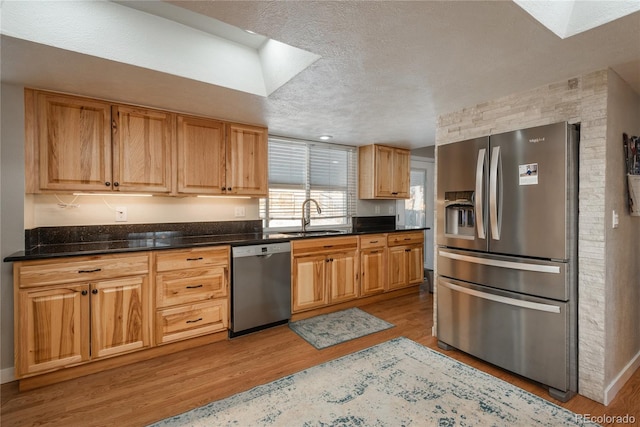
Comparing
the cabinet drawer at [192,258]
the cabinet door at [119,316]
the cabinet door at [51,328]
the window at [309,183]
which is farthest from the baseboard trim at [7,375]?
the window at [309,183]

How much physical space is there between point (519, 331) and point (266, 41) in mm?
2879

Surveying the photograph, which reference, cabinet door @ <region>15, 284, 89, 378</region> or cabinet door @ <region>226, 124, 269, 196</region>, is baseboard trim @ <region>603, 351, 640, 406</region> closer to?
cabinet door @ <region>226, 124, 269, 196</region>

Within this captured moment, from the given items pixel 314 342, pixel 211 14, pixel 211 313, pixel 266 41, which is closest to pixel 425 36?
pixel 211 14

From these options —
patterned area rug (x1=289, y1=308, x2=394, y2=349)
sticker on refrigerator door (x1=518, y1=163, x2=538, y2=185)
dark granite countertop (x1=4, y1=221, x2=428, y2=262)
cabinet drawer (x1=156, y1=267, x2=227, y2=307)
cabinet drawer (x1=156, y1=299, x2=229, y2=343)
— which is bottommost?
patterned area rug (x1=289, y1=308, x2=394, y2=349)

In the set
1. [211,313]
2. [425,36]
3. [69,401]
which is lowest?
[69,401]

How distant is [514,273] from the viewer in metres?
2.20

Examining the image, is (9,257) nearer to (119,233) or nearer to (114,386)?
(119,233)

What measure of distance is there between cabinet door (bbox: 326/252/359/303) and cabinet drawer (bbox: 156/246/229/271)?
1.28 m

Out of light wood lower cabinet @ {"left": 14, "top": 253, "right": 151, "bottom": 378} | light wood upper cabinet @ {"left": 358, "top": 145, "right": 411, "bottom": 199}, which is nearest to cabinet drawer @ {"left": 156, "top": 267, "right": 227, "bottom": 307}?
light wood lower cabinet @ {"left": 14, "top": 253, "right": 151, "bottom": 378}

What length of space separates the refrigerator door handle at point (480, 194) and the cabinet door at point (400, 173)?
2.28 metres

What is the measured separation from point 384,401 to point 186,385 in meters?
1.41

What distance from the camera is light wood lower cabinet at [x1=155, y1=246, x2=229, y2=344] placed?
258cm

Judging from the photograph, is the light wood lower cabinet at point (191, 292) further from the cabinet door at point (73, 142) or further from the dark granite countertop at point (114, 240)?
the cabinet door at point (73, 142)

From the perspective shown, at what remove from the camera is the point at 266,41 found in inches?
90.9
